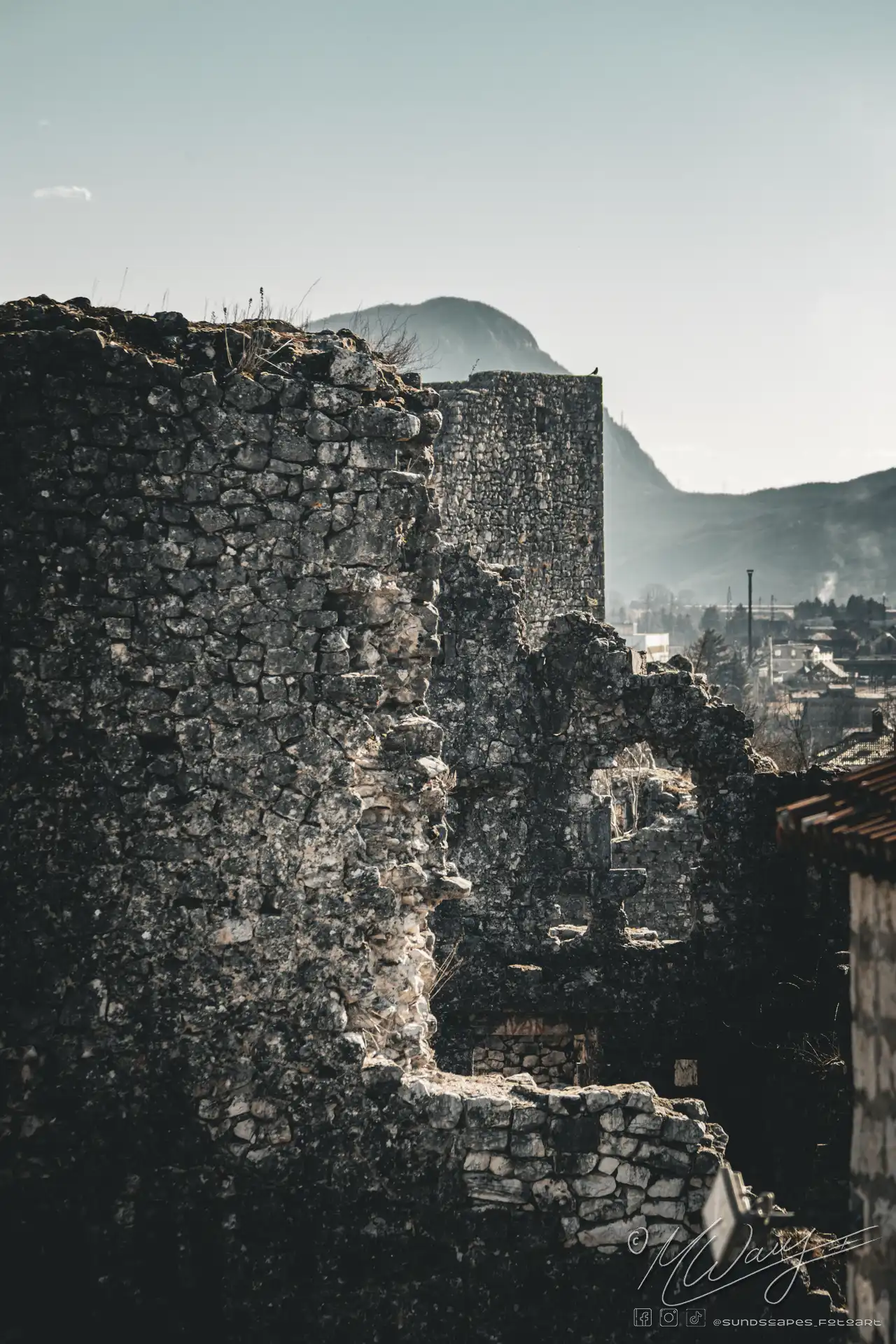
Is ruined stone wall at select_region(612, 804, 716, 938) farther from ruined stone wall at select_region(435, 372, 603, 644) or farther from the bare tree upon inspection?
ruined stone wall at select_region(435, 372, 603, 644)

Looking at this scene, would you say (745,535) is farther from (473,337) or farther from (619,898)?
(619,898)

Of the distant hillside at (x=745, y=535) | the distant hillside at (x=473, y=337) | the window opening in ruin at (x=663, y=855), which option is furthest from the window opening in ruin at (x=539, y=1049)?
the distant hillside at (x=745, y=535)

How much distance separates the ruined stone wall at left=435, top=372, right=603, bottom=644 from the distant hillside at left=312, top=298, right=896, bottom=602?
229ft

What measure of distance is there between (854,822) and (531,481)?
51.3ft

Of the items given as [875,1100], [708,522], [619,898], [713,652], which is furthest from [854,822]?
[708,522]

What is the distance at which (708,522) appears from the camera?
173 m

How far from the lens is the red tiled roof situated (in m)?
4.52

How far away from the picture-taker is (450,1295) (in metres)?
5.65

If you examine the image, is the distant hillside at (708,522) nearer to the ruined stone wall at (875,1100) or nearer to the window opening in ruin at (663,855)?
the window opening in ruin at (663,855)

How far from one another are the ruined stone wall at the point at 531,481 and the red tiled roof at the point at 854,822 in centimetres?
1373

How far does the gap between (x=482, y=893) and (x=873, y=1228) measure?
5.76m

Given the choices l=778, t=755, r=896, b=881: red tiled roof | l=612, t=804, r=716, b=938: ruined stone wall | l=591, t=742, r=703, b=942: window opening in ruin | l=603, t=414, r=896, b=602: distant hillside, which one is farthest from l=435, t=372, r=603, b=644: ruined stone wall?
l=603, t=414, r=896, b=602: distant hillside

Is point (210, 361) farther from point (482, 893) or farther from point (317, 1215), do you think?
point (482, 893)

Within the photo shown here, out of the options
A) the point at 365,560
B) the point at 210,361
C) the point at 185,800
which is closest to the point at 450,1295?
the point at 185,800
